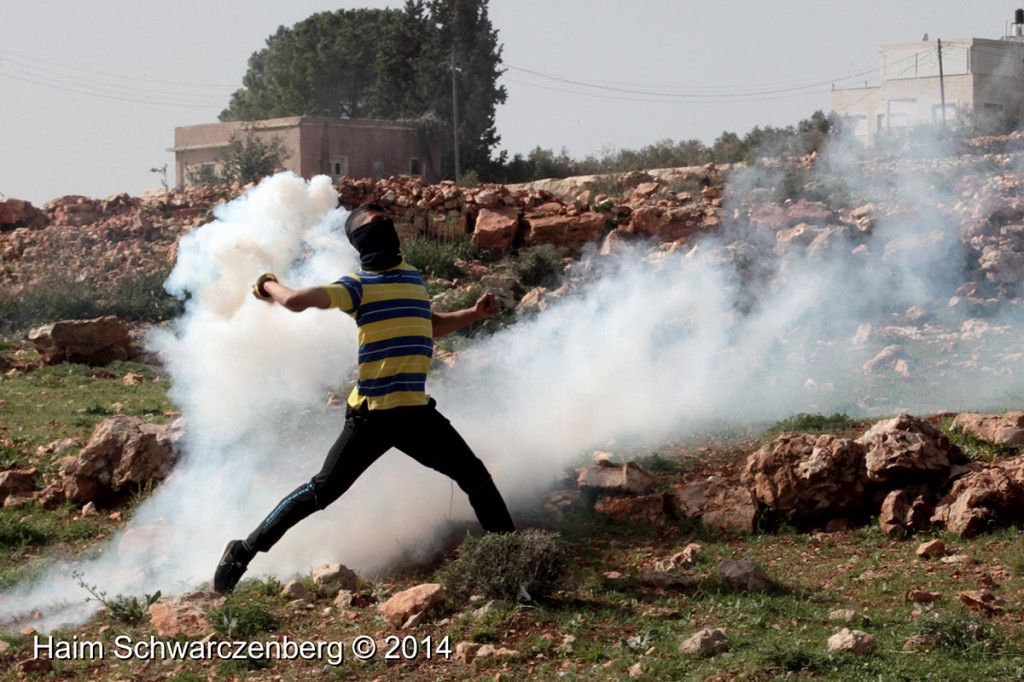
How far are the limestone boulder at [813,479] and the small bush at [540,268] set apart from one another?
12057mm

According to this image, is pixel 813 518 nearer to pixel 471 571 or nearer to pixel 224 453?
pixel 471 571

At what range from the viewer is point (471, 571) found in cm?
633

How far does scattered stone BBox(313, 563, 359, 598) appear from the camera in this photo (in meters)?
6.82

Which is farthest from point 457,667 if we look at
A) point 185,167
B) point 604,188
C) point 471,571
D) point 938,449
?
point 185,167

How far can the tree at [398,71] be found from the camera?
4322cm

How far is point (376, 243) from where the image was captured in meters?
6.47

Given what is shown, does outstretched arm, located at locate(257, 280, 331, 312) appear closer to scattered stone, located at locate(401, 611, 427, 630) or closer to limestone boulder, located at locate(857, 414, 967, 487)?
scattered stone, located at locate(401, 611, 427, 630)

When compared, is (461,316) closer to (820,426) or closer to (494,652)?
(494,652)

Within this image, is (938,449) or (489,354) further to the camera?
(489,354)

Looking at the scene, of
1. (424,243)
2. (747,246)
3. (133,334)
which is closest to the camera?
(747,246)

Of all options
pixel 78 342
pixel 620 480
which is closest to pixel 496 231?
pixel 78 342

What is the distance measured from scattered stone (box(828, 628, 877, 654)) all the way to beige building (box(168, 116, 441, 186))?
2910 cm

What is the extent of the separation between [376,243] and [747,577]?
8.33ft

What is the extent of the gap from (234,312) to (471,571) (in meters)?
3.38
